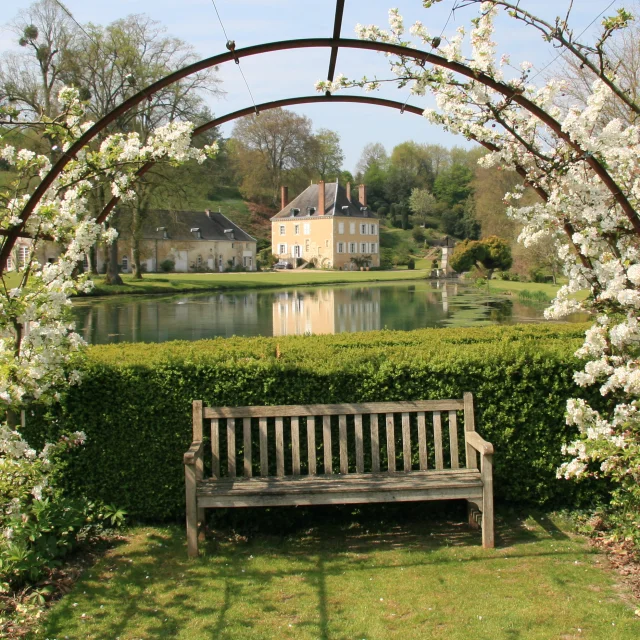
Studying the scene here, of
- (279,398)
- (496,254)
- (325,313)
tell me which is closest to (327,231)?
(496,254)

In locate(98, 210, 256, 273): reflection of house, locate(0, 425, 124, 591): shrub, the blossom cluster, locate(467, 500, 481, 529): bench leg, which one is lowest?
locate(467, 500, 481, 529): bench leg

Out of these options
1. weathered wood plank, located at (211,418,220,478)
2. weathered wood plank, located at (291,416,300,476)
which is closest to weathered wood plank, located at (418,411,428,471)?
weathered wood plank, located at (291,416,300,476)

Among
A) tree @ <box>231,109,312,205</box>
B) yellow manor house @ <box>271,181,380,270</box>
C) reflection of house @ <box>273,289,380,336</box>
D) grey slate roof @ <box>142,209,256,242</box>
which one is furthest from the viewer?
tree @ <box>231,109,312,205</box>

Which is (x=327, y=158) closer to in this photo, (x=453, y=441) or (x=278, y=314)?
(x=278, y=314)

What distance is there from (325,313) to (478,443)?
21057 mm

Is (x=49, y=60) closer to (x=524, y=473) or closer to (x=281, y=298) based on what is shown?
(x=281, y=298)

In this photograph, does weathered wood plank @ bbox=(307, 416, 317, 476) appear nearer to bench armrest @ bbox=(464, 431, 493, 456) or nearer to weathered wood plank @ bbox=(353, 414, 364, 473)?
weathered wood plank @ bbox=(353, 414, 364, 473)

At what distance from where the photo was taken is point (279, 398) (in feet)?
15.8

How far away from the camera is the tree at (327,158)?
8725cm

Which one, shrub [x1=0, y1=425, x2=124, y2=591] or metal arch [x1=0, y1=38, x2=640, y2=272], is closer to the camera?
shrub [x1=0, y1=425, x2=124, y2=591]

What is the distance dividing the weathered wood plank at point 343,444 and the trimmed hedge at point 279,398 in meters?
0.18

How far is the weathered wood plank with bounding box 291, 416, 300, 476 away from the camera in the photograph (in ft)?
15.4

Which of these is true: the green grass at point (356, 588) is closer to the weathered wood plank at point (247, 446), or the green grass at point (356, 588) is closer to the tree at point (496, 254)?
the weathered wood plank at point (247, 446)

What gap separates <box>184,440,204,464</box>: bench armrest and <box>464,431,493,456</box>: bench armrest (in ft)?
6.29
